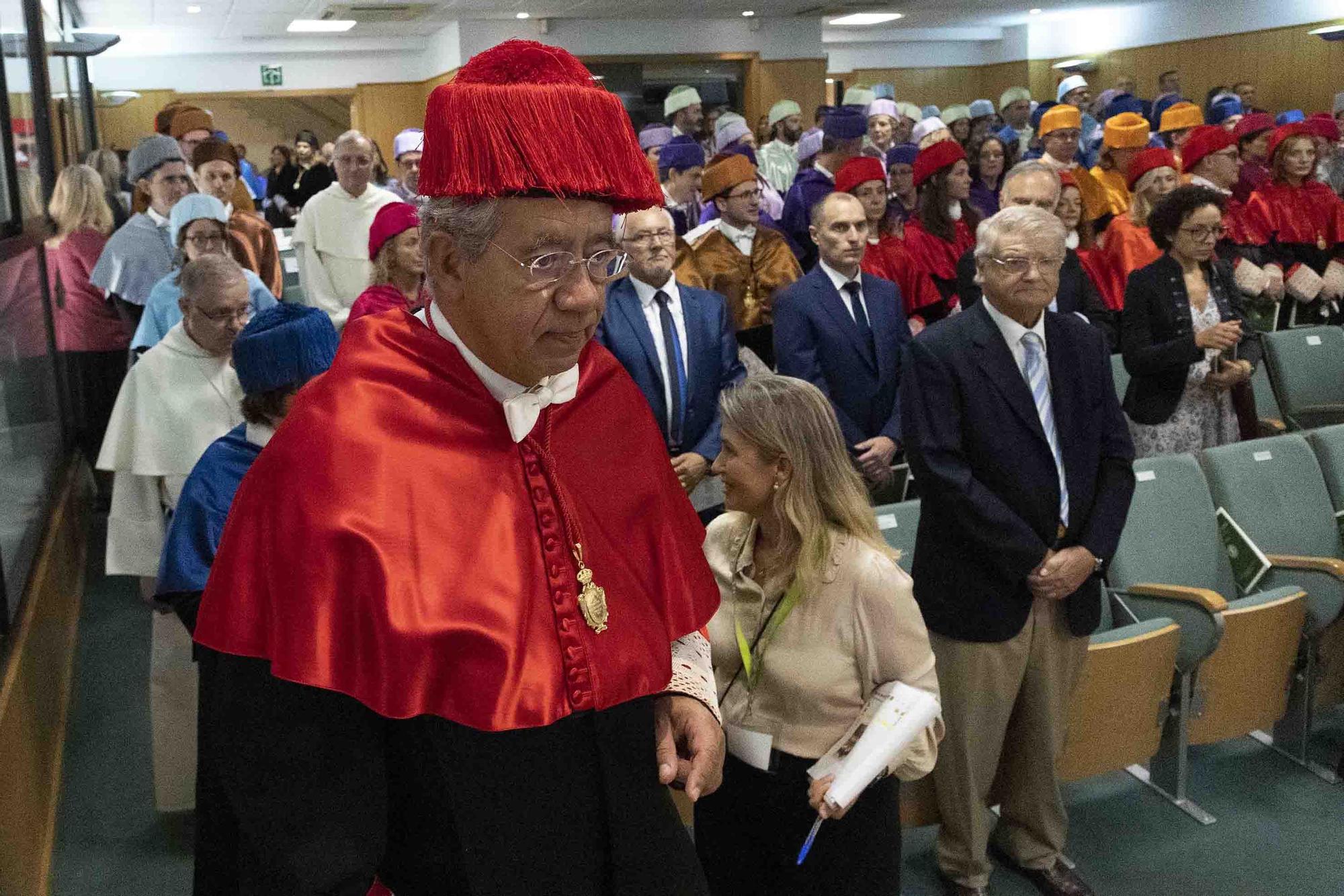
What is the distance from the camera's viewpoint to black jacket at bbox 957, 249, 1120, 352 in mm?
4715

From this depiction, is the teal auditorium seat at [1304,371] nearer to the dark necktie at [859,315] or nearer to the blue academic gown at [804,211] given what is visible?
the blue academic gown at [804,211]

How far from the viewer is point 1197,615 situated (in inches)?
139

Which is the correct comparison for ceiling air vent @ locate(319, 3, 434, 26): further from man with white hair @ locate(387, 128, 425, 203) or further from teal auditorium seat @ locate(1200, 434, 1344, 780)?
teal auditorium seat @ locate(1200, 434, 1344, 780)

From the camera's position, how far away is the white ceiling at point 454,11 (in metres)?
14.4

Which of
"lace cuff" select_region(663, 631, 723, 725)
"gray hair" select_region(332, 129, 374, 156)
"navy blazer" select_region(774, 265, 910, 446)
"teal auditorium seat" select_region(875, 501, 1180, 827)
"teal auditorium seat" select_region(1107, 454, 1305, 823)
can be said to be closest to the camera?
"lace cuff" select_region(663, 631, 723, 725)

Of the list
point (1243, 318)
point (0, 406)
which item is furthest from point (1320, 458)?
point (0, 406)

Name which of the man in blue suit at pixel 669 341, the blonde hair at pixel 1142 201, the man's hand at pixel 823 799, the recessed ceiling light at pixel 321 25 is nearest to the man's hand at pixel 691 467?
the man in blue suit at pixel 669 341

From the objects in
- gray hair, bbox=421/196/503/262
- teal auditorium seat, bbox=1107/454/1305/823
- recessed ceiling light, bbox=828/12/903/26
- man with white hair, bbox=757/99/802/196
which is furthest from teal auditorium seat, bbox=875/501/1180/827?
recessed ceiling light, bbox=828/12/903/26

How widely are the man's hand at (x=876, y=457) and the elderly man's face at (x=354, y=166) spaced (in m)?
2.84

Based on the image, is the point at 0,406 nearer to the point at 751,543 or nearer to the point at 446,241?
the point at 751,543

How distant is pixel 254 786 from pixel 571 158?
0.71 m

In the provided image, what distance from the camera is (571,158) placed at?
131 cm

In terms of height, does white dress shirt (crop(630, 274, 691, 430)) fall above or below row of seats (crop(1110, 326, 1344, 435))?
above

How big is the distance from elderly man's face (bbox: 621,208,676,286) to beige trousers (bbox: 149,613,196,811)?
1657 mm
